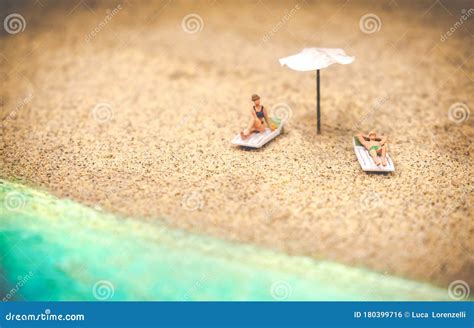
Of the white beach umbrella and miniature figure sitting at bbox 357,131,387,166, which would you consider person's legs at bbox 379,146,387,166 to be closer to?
miniature figure sitting at bbox 357,131,387,166

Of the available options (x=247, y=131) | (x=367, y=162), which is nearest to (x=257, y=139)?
(x=247, y=131)

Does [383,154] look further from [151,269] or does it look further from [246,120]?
[151,269]

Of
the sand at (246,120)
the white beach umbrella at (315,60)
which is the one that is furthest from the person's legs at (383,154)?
the white beach umbrella at (315,60)

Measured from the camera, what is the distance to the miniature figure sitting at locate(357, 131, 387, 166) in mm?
6836

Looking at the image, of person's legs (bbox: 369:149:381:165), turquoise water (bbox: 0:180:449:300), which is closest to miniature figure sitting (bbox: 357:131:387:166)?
person's legs (bbox: 369:149:381:165)

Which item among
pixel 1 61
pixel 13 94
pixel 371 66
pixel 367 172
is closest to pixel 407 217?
pixel 367 172

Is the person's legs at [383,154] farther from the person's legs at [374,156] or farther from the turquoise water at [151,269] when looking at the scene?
the turquoise water at [151,269]

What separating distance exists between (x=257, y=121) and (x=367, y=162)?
6.15 ft

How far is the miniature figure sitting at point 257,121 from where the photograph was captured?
745 centimetres

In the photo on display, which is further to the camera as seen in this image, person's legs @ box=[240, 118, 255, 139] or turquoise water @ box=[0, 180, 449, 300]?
person's legs @ box=[240, 118, 255, 139]

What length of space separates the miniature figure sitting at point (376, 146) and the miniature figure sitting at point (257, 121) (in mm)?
1519

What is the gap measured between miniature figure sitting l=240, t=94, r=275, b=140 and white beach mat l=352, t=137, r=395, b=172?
4.79 ft

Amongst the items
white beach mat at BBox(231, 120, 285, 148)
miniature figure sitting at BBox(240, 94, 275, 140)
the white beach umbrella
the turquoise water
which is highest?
the white beach umbrella

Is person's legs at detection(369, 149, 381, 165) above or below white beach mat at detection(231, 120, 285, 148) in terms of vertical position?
below
